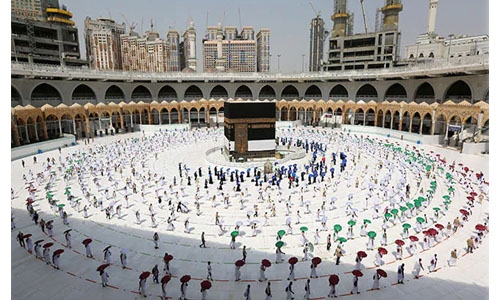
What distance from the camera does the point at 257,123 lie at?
25.7m

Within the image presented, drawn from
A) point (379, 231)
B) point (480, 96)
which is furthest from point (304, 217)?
point (480, 96)

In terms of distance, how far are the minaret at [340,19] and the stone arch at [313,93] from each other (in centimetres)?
2480

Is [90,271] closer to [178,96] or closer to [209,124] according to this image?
[209,124]

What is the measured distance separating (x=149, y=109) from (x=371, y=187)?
123 feet

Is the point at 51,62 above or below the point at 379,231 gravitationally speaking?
above

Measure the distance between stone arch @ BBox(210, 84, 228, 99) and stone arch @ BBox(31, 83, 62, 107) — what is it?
24835 mm

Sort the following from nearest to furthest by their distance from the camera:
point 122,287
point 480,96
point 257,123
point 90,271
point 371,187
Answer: point 122,287 → point 90,271 → point 371,187 → point 257,123 → point 480,96

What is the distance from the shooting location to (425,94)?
3953cm

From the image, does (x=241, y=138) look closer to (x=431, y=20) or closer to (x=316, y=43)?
(x=431, y=20)

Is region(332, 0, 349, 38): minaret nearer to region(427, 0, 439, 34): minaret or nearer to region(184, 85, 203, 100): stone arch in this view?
region(427, 0, 439, 34): minaret

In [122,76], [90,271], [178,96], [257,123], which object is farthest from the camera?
[178,96]

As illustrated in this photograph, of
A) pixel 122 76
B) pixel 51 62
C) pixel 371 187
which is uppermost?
pixel 51 62

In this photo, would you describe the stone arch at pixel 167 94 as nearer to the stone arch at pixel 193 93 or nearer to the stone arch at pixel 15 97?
the stone arch at pixel 193 93

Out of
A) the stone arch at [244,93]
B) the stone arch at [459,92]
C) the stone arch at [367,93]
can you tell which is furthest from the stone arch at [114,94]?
the stone arch at [459,92]
